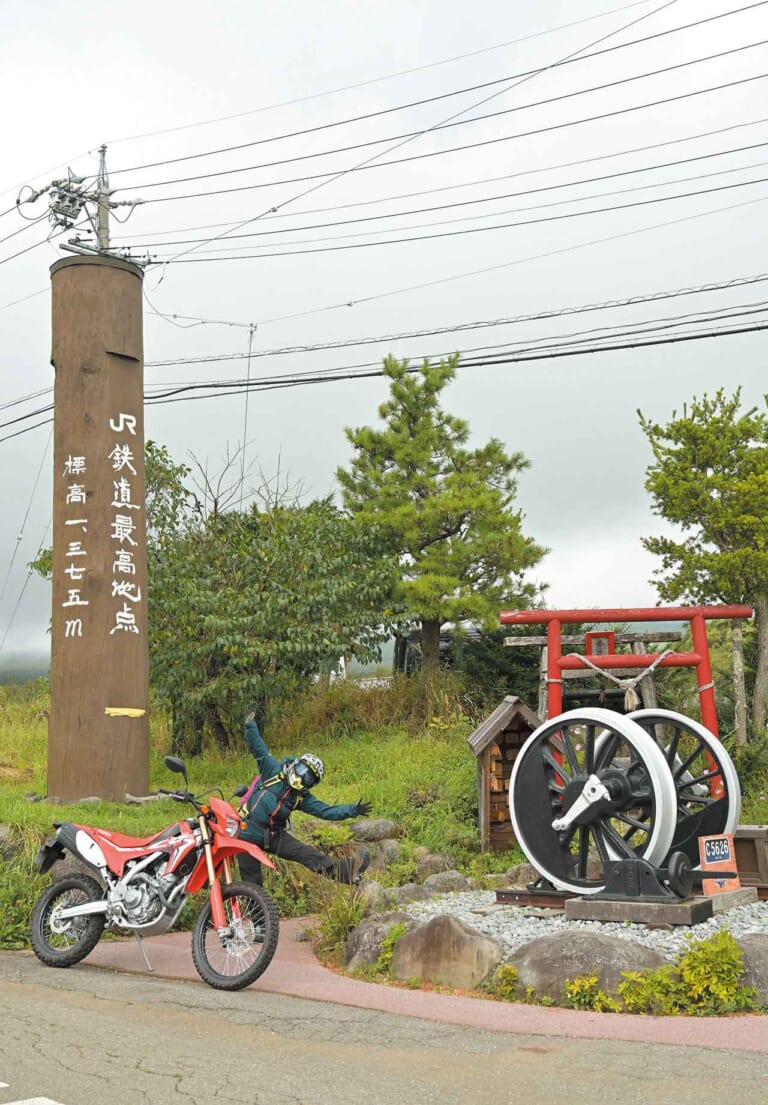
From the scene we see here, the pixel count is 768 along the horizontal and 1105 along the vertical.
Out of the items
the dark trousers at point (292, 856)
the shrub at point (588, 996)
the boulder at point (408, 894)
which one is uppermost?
the dark trousers at point (292, 856)

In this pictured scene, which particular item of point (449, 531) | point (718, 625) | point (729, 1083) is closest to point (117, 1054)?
point (729, 1083)

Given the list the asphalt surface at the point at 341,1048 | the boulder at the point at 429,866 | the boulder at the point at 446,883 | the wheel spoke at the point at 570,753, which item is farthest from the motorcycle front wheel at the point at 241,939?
the boulder at the point at 429,866

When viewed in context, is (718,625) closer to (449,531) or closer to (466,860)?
(449,531)

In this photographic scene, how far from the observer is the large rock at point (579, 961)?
23.5 ft

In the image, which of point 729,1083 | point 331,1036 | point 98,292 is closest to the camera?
point 729,1083

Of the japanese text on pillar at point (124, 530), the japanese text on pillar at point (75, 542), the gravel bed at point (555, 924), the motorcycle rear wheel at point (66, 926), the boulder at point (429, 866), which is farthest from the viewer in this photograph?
the japanese text on pillar at point (124, 530)

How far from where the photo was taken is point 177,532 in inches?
775

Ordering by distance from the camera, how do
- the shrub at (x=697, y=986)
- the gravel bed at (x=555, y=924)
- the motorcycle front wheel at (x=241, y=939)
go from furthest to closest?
1. the gravel bed at (x=555, y=924)
2. the motorcycle front wheel at (x=241, y=939)
3. the shrub at (x=697, y=986)

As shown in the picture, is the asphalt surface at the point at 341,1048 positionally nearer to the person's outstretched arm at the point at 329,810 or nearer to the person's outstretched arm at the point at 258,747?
the person's outstretched arm at the point at 329,810

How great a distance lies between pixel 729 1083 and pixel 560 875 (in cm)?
387

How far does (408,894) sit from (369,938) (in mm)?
1782

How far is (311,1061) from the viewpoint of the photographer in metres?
5.92

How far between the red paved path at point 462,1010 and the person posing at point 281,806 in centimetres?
98

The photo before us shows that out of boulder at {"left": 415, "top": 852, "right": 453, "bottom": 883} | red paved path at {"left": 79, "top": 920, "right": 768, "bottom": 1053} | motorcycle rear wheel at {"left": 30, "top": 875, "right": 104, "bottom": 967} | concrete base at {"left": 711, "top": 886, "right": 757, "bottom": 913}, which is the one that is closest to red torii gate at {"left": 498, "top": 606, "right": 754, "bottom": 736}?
concrete base at {"left": 711, "top": 886, "right": 757, "bottom": 913}
